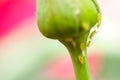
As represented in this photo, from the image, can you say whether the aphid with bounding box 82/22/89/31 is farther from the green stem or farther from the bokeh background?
the bokeh background

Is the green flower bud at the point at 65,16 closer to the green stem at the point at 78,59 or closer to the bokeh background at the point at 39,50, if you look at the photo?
the green stem at the point at 78,59

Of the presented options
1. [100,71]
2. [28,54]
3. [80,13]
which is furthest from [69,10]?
[28,54]

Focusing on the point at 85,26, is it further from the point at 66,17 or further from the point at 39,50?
the point at 39,50

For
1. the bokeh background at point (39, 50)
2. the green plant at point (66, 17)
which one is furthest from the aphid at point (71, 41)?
the bokeh background at point (39, 50)

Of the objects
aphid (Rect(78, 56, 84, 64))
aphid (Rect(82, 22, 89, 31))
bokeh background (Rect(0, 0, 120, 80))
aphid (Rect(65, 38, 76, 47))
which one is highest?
bokeh background (Rect(0, 0, 120, 80))

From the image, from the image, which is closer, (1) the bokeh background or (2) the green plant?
(2) the green plant

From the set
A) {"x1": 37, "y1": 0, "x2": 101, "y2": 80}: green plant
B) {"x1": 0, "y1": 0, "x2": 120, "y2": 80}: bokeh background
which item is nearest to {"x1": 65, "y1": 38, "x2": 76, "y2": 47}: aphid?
{"x1": 37, "y1": 0, "x2": 101, "y2": 80}: green plant
